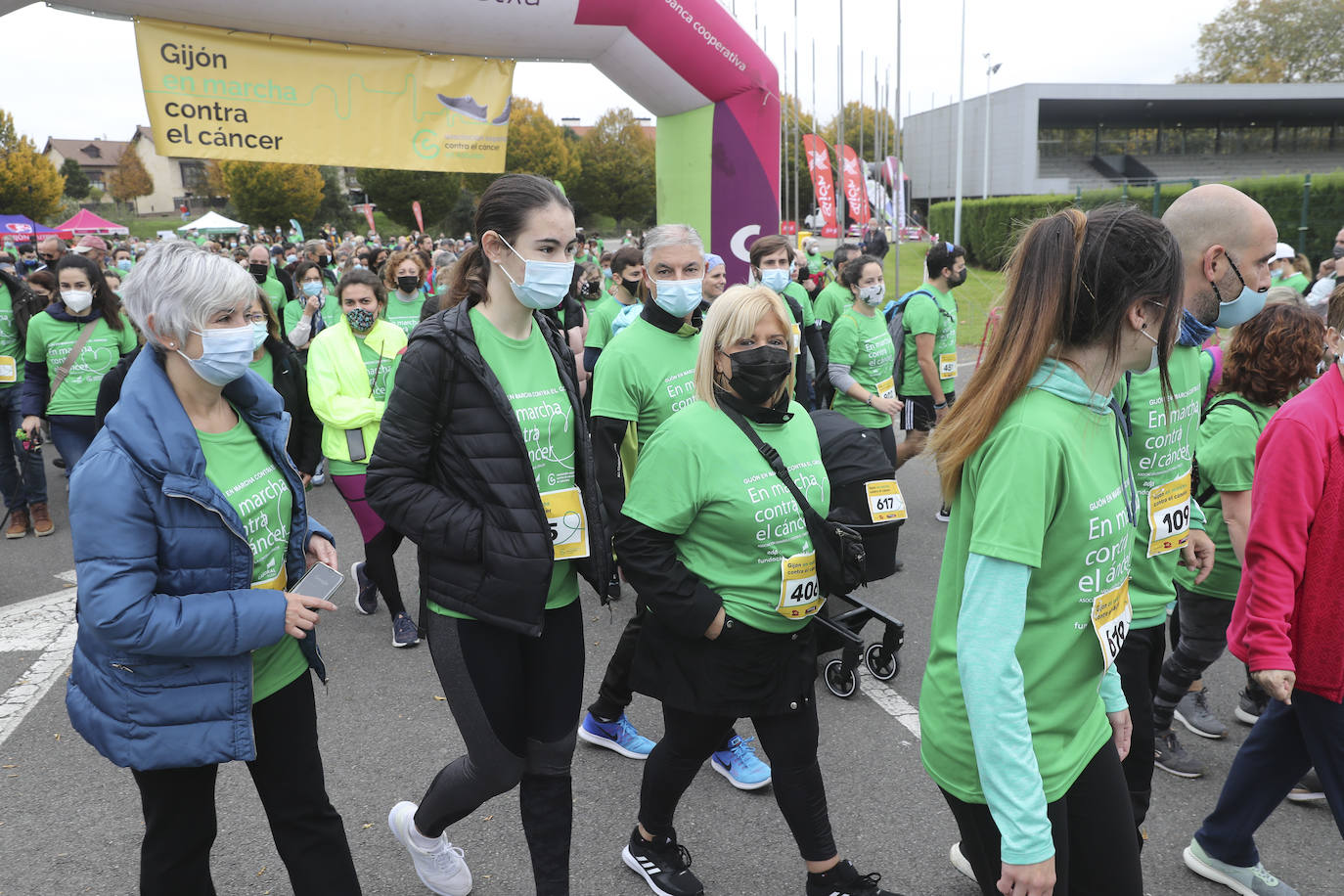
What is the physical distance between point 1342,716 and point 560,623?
7.00 ft

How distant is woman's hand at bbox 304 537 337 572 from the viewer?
255cm

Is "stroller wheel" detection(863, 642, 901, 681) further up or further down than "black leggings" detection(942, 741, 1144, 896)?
further down

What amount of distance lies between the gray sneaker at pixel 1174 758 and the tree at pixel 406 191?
5056 centimetres

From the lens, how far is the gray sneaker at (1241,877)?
285 centimetres

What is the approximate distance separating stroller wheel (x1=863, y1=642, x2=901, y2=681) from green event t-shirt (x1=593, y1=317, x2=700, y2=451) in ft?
5.45

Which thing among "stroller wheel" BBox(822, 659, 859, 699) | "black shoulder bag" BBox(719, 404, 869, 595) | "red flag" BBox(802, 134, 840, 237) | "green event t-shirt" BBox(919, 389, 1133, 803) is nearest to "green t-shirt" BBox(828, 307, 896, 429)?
"stroller wheel" BBox(822, 659, 859, 699)

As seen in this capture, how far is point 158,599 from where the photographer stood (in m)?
2.03

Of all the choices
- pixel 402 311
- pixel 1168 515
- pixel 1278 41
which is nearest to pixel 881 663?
pixel 1168 515

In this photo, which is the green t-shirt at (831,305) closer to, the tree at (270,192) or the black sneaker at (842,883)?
the black sneaker at (842,883)

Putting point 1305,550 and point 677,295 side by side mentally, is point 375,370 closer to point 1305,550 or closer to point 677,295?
point 677,295

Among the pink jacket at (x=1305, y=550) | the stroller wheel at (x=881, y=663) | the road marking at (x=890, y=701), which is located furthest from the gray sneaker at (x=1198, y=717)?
the pink jacket at (x=1305, y=550)

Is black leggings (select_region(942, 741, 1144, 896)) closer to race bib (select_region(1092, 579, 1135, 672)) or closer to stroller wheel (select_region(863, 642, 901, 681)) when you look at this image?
race bib (select_region(1092, 579, 1135, 672))

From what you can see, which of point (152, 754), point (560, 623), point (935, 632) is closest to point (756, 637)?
point (560, 623)

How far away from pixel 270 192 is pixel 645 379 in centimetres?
5614
